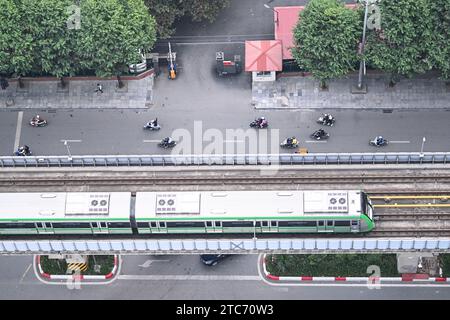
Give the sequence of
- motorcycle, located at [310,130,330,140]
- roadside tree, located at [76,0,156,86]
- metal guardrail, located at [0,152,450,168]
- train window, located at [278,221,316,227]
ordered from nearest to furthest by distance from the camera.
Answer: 1. train window, located at [278,221,316,227]
2. metal guardrail, located at [0,152,450,168]
3. roadside tree, located at [76,0,156,86]
4. motorcycle, located at [310,130,330,140]

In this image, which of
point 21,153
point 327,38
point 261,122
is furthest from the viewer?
point 261,122

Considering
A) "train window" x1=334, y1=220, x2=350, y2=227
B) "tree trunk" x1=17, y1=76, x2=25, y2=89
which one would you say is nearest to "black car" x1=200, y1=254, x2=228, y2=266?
"train window" x1=334, y1=220, x2=350, y2=227

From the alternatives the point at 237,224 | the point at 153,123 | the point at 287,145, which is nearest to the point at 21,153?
the point at 153,123

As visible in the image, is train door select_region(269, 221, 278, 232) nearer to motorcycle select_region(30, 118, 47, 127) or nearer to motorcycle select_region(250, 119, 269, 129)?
motorcycle select_region(250, 119, 269, 129)

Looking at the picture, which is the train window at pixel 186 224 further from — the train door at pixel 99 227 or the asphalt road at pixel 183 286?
the asphalt road at pixel 183 286

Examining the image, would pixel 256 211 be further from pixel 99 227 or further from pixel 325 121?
pixel 325 121
